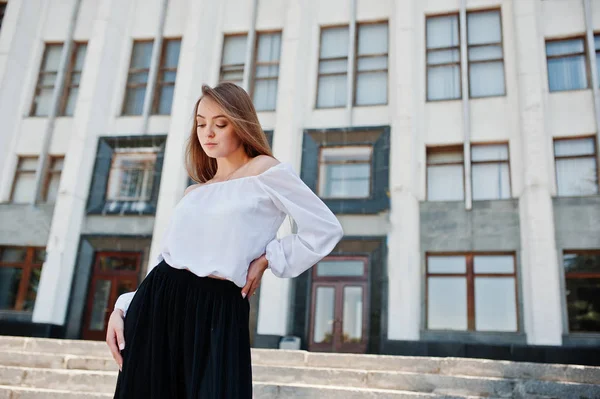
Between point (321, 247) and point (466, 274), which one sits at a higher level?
point (466, 274)

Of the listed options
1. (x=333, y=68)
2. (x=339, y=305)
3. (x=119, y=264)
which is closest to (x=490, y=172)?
(x=339, y=305)

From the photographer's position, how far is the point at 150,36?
18.7m

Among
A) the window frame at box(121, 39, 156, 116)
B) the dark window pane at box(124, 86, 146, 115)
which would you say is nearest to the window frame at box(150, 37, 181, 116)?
the window frame at box(121, 39, 156, 116)

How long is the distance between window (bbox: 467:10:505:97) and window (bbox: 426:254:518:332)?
5.04 m

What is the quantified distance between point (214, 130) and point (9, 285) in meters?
17.7

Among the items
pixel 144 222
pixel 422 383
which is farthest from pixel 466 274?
pixel 144 222

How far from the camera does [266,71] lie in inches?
695

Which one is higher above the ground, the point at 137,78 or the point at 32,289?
the point at 137,78

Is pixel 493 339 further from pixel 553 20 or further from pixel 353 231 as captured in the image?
pixel 553 20

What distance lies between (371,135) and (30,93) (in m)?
12.2

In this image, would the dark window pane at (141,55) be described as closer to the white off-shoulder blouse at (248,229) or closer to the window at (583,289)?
the window at (583,289)

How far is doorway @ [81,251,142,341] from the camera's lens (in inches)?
639

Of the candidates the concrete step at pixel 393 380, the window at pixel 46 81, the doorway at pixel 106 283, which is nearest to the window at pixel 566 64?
the concrete step at pixel 393 380

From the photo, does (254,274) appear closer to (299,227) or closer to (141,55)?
(299,227)
